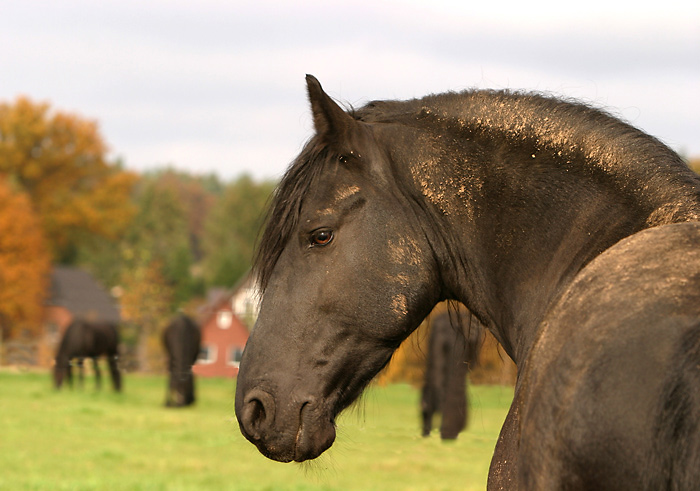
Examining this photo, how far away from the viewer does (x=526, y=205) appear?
2.87 meters

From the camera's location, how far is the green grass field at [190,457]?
9.57 metres

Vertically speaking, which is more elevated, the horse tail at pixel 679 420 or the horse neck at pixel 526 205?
the horse neck at pixel 526 205

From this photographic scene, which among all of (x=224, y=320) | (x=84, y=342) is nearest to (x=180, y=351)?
(x=84, y=342)

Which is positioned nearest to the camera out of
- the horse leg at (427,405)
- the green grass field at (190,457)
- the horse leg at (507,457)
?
the horse leg at (507,457)

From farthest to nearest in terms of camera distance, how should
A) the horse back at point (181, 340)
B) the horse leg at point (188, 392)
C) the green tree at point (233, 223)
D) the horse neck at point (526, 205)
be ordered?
the green tree at point (233, 223), the horse leg at point (188, 392), the horse back at point (181, 340), the horse neck at point (526, 205)

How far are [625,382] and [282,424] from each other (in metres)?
1.35

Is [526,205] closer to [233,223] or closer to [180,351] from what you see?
[180,351]

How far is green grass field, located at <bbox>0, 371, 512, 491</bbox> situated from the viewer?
957 centimetres

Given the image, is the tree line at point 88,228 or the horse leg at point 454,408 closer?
the horse leg at point 454,408

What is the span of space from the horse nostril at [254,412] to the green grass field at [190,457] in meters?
3.18

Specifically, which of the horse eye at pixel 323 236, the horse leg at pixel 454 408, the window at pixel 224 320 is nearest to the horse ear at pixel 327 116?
the horse eye at pixel 323 236

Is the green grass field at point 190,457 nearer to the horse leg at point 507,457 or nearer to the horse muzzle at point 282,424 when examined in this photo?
the horse muzzle at point 282,424

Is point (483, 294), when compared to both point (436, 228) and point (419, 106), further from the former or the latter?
point (419, 106)

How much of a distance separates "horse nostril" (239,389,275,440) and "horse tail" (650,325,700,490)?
55.6 inches
